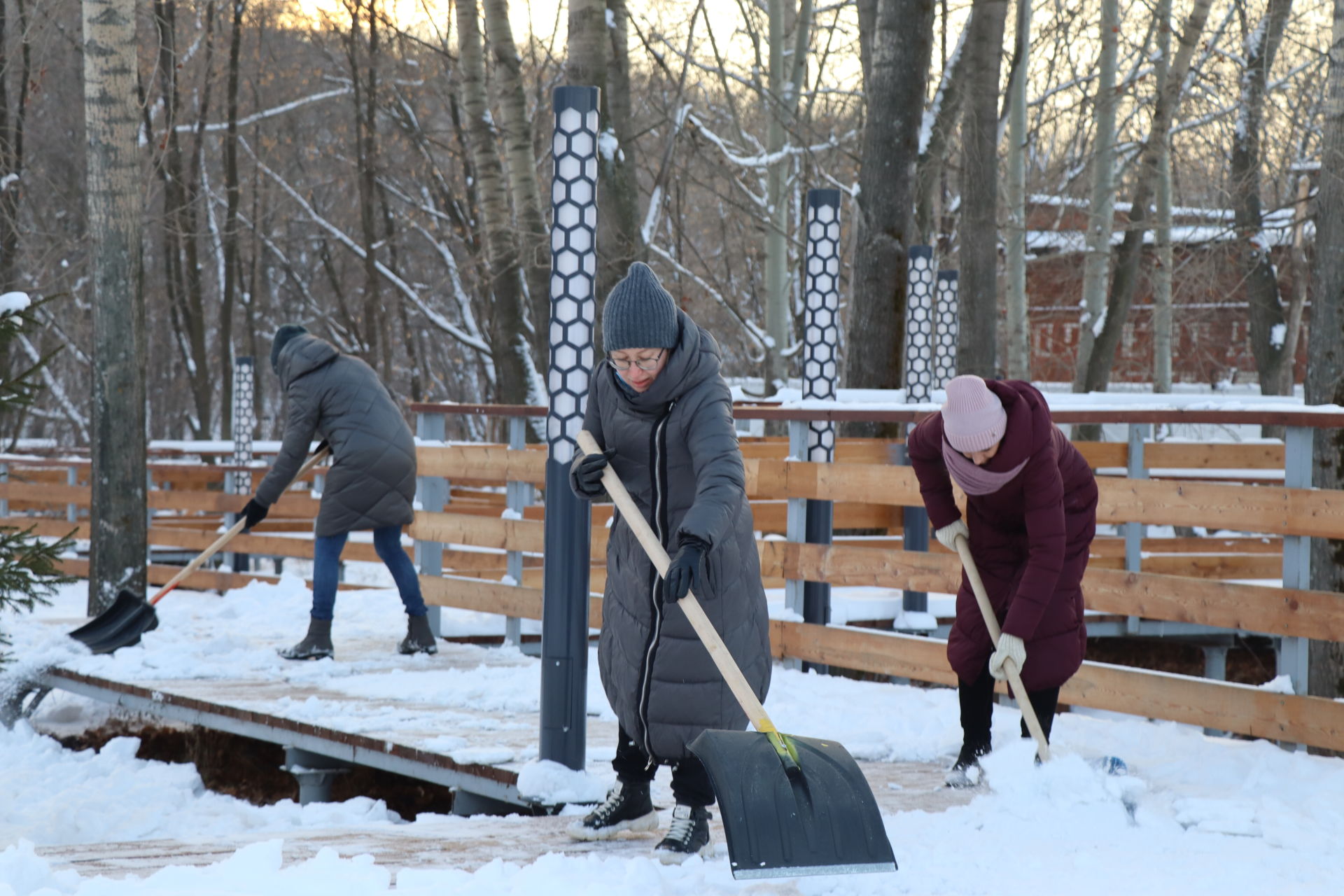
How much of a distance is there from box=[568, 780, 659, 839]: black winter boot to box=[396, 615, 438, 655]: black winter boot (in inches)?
144

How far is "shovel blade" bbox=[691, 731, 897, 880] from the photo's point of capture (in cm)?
322

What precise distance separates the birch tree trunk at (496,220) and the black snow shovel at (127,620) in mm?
6927

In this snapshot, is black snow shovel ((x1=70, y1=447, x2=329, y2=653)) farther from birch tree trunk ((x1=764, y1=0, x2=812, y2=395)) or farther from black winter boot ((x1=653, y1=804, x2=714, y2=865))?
birch tree trunk ((x1=764, y1=0, x2=812, y2=395))

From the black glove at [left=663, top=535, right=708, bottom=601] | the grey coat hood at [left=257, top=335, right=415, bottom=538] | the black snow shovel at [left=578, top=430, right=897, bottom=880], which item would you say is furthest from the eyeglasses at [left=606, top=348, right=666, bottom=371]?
the grey coat hood at [left=257, top=335, right=415, bottom=538]

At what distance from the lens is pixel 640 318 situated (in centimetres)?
361

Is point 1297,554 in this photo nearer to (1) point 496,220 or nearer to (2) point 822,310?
(2) point 822,310

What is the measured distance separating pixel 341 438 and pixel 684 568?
4.21 m

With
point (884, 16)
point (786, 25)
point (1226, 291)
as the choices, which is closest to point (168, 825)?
point (884, 16)

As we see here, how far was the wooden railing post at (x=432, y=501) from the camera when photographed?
809 centimetres

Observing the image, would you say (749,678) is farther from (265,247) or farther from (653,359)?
(265,247)

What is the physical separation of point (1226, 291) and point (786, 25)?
1386 cm

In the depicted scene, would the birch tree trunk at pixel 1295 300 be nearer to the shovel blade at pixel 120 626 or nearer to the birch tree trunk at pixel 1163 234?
the birch tree trunk at pixel 1163 234

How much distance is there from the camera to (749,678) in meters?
3.72

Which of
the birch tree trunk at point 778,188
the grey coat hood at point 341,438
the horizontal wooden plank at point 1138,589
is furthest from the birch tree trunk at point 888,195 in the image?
the grey coat hood at point 341,438
